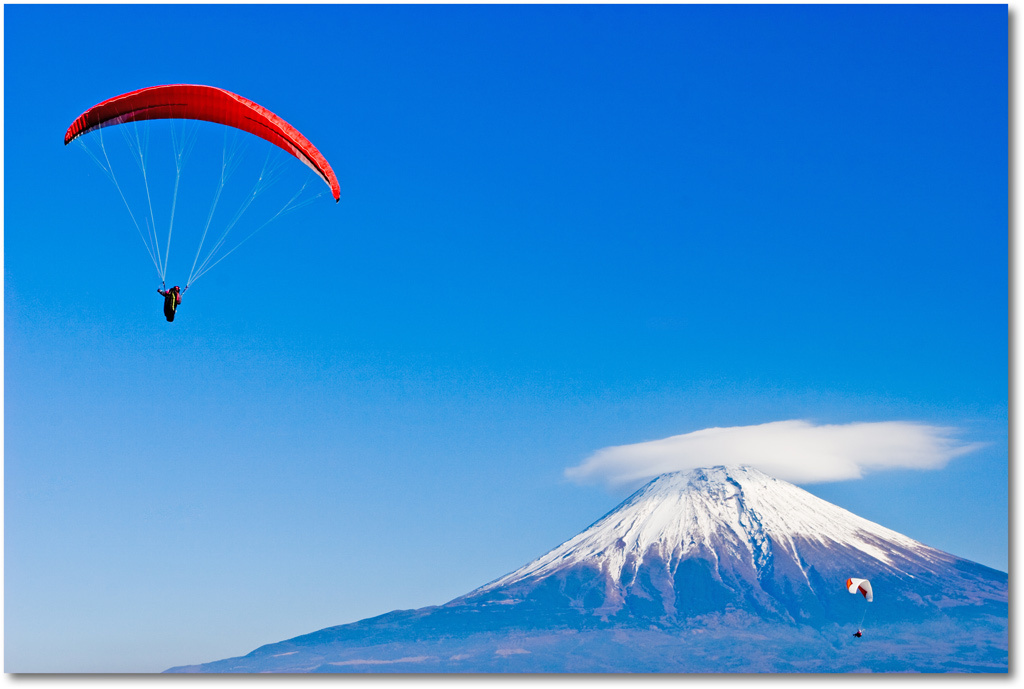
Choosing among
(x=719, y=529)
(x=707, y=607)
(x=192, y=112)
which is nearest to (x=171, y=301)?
(x=192, y=112)

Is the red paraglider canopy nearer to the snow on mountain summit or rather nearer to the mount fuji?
the mount fuji

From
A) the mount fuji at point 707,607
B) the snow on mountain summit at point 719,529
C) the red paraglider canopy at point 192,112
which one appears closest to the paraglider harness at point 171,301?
the red paraglider canopy at point 192,112

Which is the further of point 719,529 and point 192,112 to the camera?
point 719,529

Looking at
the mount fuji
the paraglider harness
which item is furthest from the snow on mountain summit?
the paraglider harness

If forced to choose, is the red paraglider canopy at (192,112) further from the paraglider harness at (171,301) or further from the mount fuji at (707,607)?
the mount fuji at (707,607)

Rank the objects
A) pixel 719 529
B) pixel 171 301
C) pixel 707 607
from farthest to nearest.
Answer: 1. pixel 719 529
2. pixel 707 607
3. pixel 171 301

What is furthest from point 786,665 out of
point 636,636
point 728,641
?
point 636,636

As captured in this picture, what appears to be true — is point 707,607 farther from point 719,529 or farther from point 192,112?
point 192,112
